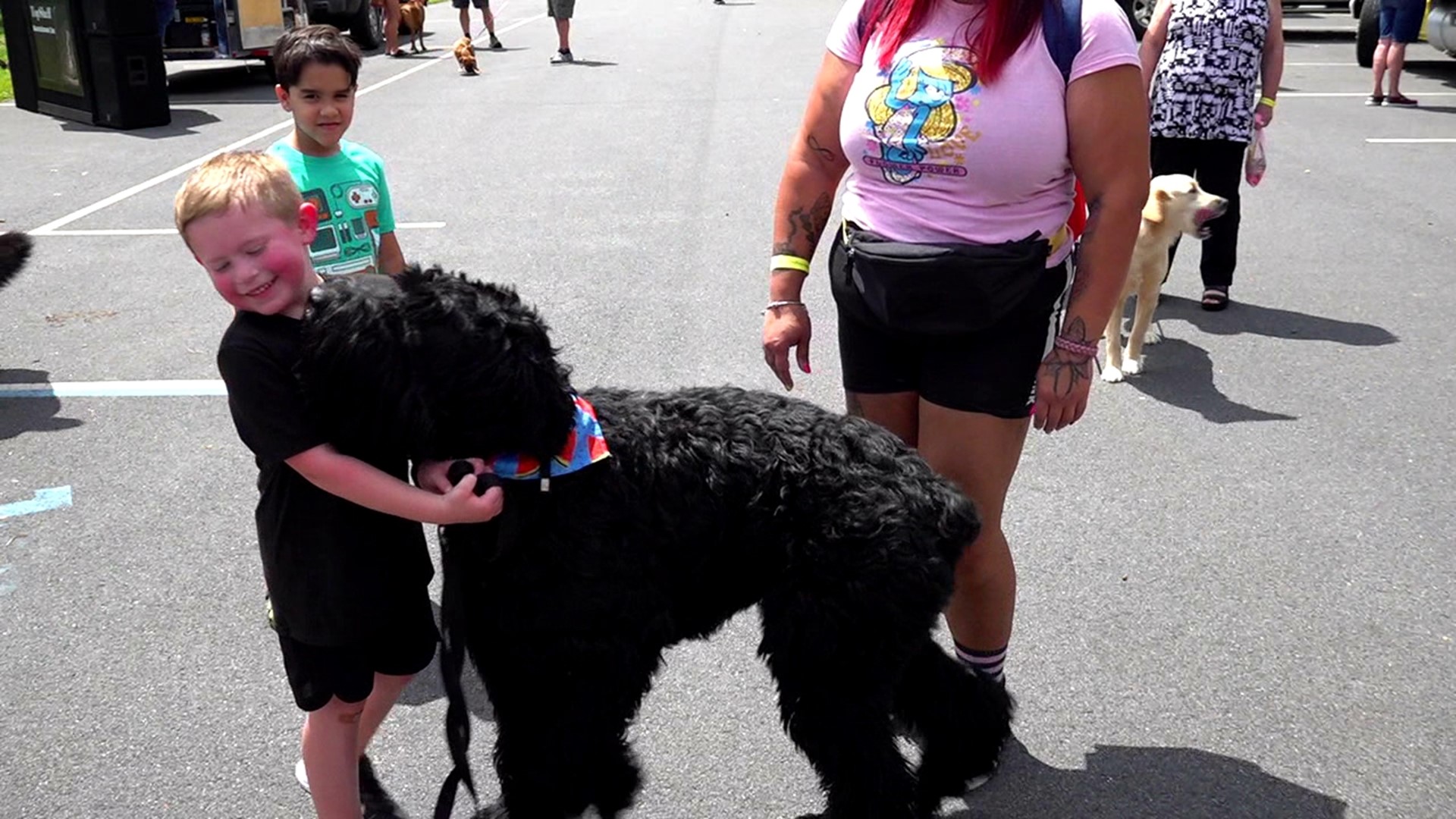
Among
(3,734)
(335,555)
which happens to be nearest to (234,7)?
(3,734)

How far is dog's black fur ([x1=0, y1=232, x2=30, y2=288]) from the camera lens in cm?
562

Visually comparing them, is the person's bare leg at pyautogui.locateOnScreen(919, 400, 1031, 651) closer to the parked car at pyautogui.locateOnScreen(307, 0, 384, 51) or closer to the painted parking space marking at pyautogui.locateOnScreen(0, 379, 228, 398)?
the painted parking space marking at pyautogui.locateOnScreen(0, 379, 228, 398)

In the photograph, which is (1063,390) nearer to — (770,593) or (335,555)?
(770,593)

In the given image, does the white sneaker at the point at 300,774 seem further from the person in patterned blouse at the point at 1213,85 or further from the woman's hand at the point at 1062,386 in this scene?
the person in patterned blouse at the point at 1213,85

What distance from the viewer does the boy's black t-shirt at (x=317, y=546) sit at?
7.48 ft

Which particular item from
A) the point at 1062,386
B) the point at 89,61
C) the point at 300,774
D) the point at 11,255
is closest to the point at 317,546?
the point at 300,774

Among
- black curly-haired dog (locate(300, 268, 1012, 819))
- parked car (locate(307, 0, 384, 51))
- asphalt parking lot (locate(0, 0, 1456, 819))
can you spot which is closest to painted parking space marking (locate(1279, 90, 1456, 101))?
asphalt parking lot (locate(0, 0, 1456, 819))

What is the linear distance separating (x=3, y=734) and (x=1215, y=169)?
5986 mm

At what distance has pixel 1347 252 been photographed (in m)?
8.06

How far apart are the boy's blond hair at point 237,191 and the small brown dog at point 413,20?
17.9m

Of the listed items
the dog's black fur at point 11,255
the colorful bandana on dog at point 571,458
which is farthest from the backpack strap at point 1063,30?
the dog's black fur at point 11,255

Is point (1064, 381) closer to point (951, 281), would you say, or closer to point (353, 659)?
point (951, 281)

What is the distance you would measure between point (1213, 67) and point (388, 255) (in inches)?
177

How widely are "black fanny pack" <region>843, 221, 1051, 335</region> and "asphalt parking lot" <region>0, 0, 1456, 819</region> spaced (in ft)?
3.87
